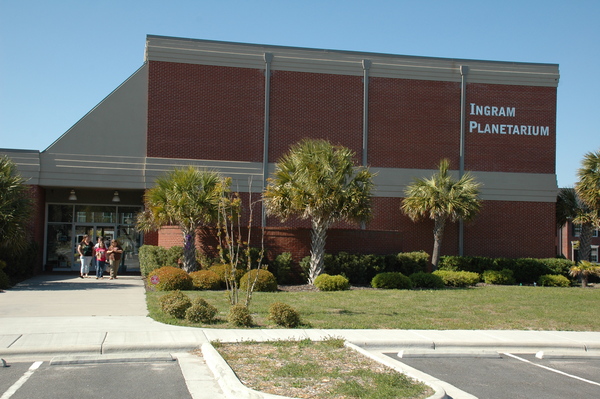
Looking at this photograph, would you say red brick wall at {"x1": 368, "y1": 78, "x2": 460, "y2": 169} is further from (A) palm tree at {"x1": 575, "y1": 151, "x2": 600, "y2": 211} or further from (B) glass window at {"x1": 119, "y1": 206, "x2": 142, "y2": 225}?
(B) glass window at {"x1": 119, "y1": 206, "x2": 142, "y2": 225}

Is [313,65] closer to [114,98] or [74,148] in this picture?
[114,98]

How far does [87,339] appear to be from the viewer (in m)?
10.5

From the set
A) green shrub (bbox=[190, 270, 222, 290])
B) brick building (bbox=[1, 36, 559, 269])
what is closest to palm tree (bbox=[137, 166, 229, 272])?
green shrub (bbox=[190, 270, 222, 290])

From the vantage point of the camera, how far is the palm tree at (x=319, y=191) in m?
20.9

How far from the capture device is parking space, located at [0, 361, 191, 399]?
24.3ft

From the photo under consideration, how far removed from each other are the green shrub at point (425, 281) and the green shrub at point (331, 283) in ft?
9.85

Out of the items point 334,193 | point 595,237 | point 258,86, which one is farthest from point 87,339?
point 595,237

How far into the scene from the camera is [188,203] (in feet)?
68.8

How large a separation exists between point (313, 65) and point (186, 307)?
17.6 meters

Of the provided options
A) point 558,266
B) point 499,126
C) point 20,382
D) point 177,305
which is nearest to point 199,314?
point 177,305

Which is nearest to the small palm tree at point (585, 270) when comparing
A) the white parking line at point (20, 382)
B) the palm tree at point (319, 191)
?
the palm tree at point (319, 191)

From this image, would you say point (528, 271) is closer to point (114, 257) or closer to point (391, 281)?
point (391, 281)

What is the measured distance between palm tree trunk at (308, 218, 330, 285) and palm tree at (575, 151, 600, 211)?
13.9 m

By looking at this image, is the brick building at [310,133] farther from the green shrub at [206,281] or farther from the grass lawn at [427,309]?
the grass lawn at [427,309]
